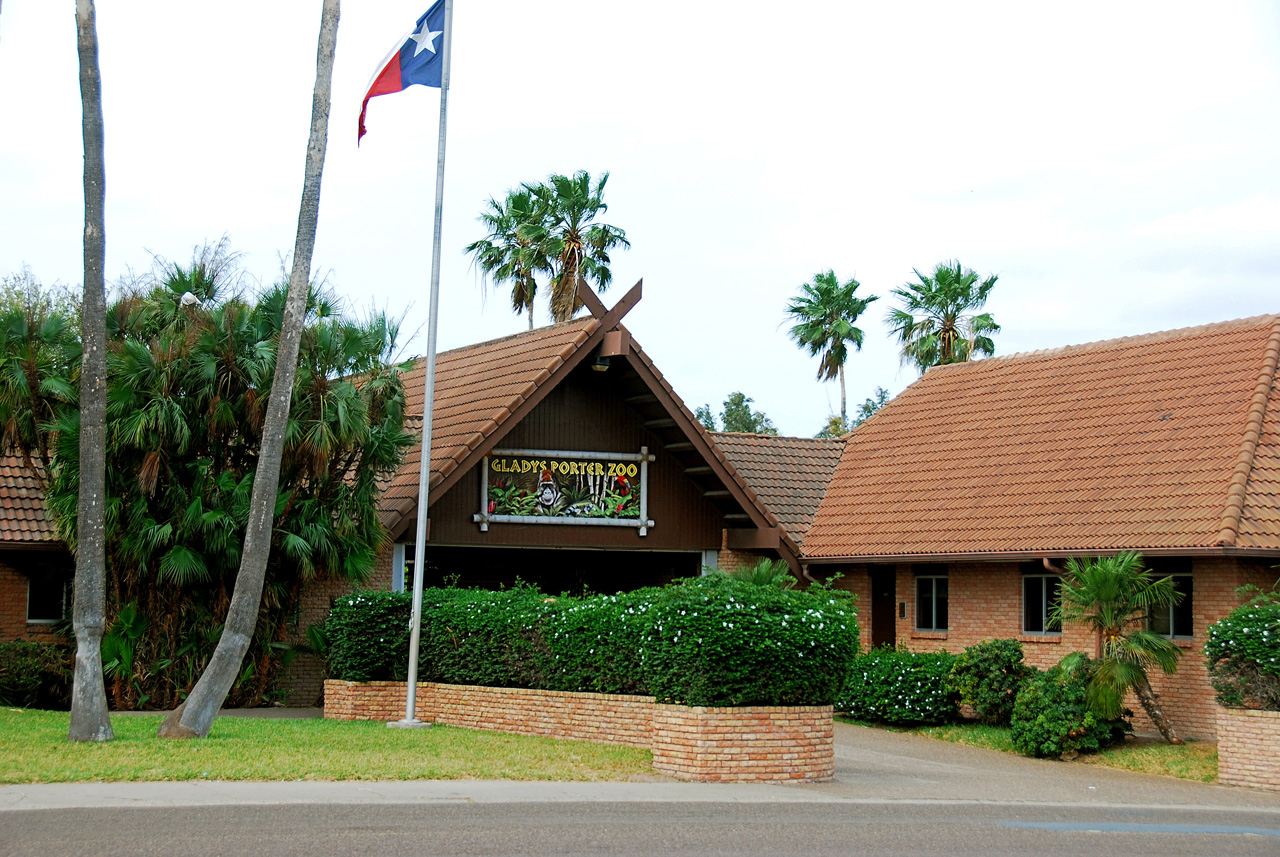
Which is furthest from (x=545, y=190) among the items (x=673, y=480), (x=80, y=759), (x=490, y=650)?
(x=80, y=759)

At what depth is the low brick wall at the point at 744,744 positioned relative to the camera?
14.3m

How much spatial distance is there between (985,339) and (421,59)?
27.3 m

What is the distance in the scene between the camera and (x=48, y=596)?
21.4 metres

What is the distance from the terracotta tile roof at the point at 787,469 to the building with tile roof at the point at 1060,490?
368 mm

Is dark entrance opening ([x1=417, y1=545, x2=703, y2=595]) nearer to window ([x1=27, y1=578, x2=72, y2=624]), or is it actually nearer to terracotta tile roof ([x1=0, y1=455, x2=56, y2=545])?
window ([x1=27, y1=578, x2=72, y2=624])

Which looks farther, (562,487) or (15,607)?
(562,487)

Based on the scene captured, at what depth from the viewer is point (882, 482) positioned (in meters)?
25.8

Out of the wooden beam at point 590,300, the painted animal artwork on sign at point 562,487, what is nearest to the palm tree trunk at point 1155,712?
the painted animal artwork on sign at point 562,487

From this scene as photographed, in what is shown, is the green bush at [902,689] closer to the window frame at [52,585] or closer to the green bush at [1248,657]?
the green bush at [1248,657]

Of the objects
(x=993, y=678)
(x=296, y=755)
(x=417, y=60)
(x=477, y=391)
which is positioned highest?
(x=417, y=60)

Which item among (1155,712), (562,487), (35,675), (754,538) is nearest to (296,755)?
(35,675)

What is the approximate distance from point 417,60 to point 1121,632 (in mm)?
12261

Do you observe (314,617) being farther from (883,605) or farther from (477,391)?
(883,605)

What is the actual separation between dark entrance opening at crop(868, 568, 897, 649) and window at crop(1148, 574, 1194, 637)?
592 centimetres
